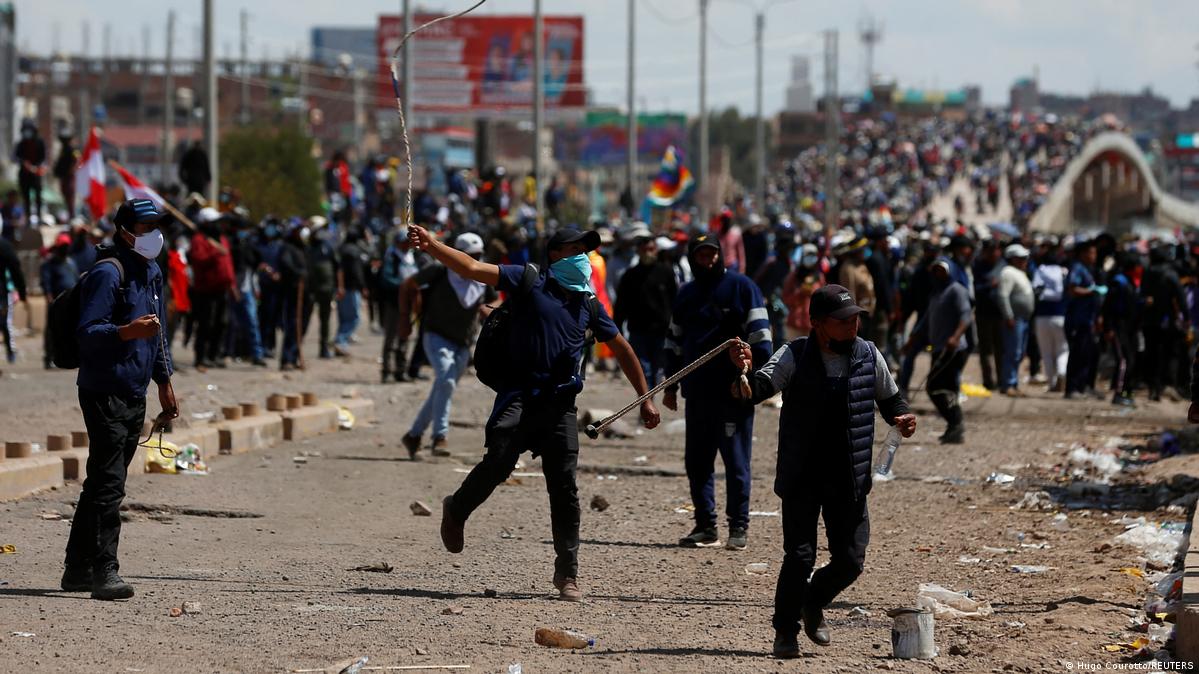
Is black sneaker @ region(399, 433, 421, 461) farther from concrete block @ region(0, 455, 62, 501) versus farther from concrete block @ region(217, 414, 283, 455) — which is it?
concrete block @ region(0, 455, 62, 501)

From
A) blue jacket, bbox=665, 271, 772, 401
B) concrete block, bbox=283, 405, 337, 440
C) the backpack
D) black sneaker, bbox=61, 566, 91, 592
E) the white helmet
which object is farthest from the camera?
concrete block, bbox=283, 405, 337, 440

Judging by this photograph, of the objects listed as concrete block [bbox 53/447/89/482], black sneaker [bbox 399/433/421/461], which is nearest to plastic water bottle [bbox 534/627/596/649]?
concrete block [bbox 53/447/89/482]

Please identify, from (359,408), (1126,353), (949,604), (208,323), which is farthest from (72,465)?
(1126,353)

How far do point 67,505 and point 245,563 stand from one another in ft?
6.64

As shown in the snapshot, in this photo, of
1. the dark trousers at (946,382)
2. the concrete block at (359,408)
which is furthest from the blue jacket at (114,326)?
the dark trousers at (946,382)

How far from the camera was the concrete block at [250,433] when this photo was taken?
1371cm

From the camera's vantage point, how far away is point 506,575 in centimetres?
909

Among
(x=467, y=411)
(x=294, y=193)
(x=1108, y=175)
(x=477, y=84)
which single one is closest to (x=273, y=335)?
(x=467, y=411)

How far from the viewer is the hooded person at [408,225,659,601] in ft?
27.2

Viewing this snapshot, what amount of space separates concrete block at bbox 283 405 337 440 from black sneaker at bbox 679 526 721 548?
5.38m

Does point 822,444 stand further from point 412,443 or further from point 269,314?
point 269,314

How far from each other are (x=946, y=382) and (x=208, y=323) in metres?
8.58

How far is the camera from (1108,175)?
13200 centimetres

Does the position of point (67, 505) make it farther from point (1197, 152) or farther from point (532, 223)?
point (1197, 152)
